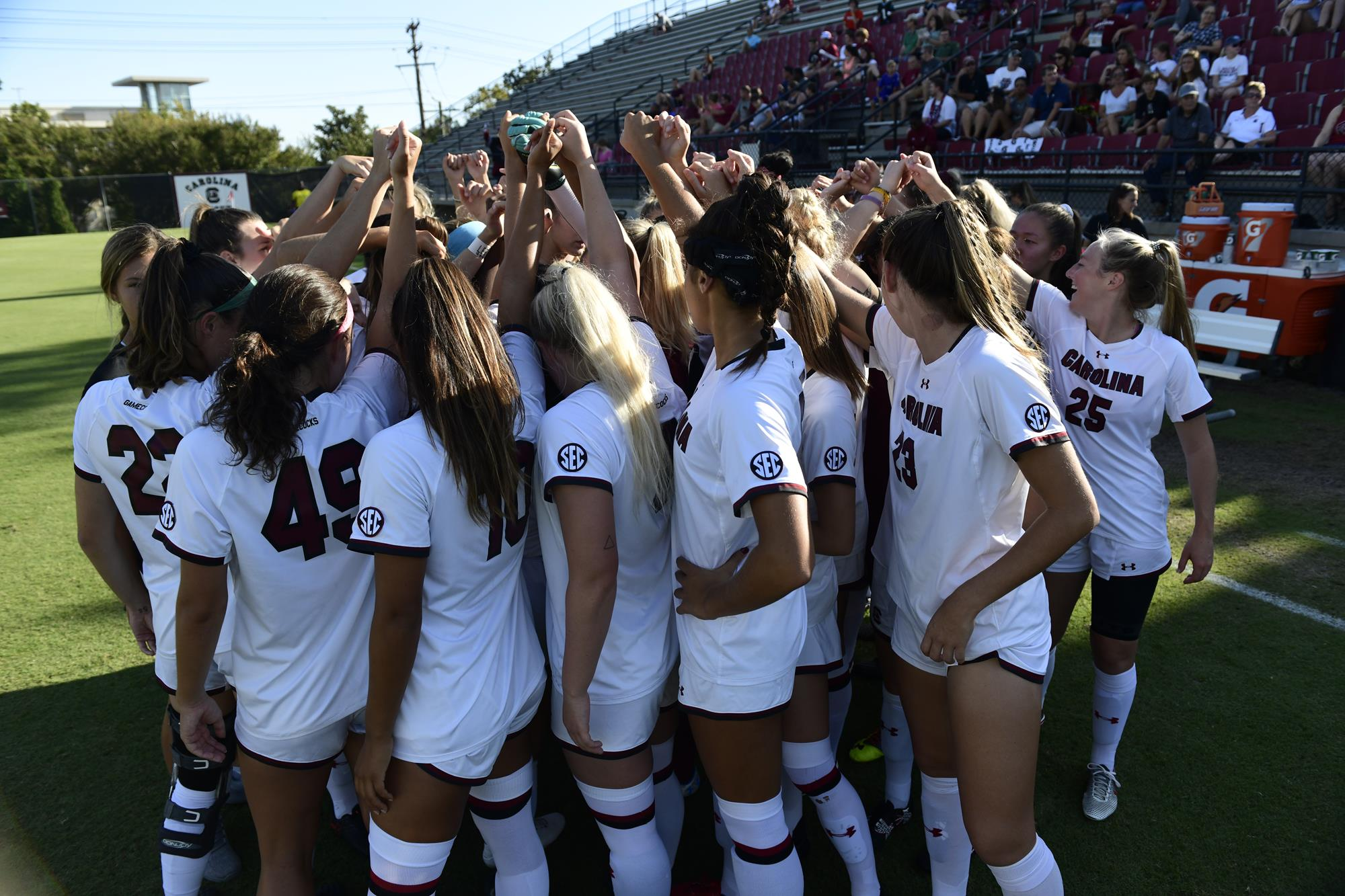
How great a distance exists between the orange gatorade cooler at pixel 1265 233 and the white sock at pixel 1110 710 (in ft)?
22.9

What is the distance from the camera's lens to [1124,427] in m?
2.73

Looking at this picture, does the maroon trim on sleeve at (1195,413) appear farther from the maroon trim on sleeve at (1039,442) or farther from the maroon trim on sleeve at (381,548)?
the maroon trim on sleeve at (381,548)

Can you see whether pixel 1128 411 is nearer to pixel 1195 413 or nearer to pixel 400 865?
pixel 1195 413

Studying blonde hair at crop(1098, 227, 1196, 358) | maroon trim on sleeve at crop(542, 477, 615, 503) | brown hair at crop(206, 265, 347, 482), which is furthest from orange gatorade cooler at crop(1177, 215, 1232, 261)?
brown hair at crop(206, 265, 347, 482)

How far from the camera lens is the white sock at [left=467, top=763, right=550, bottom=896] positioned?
2.09m

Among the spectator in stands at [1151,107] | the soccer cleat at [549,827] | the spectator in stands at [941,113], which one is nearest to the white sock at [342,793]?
the soccer cleat at [549,827]

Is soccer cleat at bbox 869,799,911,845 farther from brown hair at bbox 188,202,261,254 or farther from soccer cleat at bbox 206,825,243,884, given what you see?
brown hair at bbox 188,202,261,254

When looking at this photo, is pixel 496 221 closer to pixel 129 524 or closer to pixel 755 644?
pixel 129 524

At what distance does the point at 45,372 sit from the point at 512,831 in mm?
10638

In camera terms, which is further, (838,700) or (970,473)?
(838,700)

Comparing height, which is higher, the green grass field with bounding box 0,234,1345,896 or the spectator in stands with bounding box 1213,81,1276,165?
the spectator in stands with bounding box 1213,81,1276,165

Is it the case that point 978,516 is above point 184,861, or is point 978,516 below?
above

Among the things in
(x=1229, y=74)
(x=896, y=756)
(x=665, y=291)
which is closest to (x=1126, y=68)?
(x=1229, y=74)

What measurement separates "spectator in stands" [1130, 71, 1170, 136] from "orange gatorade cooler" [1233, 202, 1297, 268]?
372 centimetres
